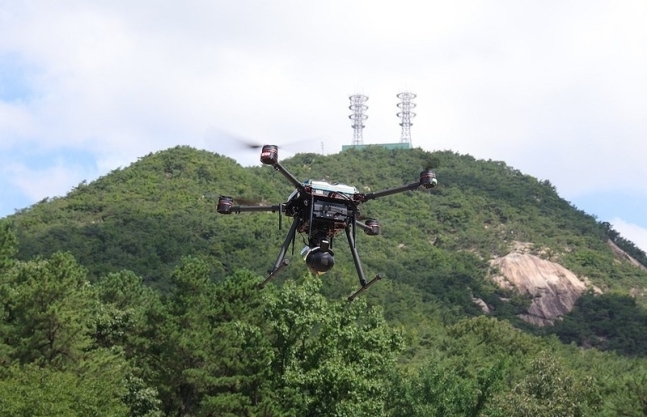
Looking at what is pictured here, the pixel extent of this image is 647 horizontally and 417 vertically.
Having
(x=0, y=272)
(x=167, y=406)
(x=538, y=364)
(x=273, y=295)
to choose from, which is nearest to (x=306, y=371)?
(x=273, y=295)

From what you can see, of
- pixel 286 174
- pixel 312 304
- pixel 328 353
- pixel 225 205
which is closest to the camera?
pixel 286 174

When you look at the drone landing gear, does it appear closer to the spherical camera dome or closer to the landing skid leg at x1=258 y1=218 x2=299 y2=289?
the spherical camera dome

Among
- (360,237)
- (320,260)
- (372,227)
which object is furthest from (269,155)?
(360,237)

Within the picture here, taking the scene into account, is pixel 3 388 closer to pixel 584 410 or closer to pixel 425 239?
pixel 584 410

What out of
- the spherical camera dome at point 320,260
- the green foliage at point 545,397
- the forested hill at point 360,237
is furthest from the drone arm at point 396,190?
the forested hill at point 360,237

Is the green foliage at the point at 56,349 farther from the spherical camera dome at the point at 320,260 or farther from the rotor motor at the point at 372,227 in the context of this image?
the spherical camera dome at the point at 320,260

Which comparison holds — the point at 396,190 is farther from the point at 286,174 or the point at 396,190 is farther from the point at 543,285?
the point at 543,285
